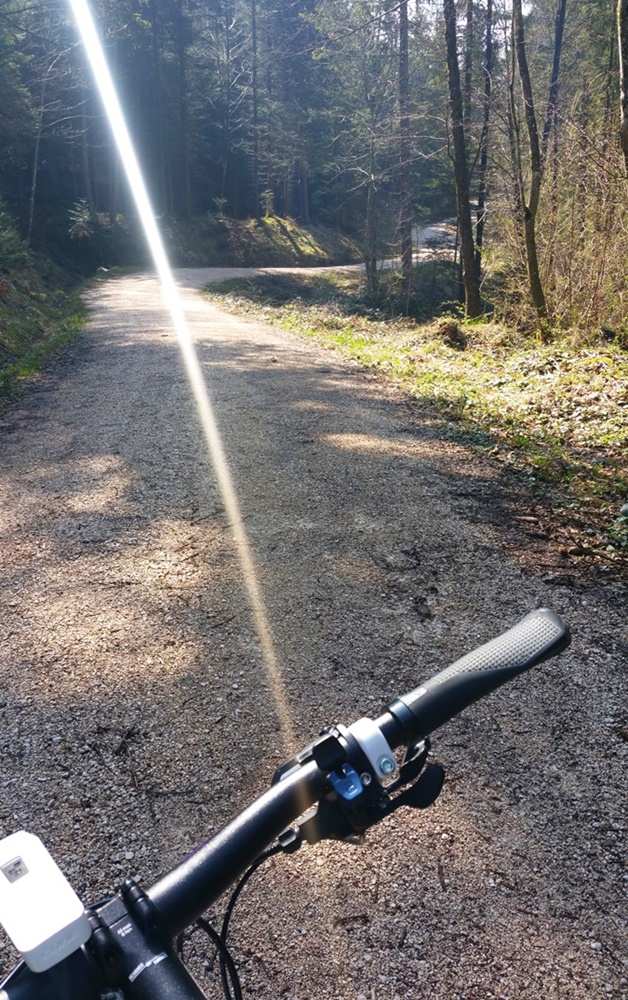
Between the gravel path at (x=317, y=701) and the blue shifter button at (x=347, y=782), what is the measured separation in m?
1.33

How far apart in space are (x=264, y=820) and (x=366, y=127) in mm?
31294

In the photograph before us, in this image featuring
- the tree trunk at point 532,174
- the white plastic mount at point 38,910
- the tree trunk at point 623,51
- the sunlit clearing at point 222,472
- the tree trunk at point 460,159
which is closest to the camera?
the white plastic mount at point 38,910

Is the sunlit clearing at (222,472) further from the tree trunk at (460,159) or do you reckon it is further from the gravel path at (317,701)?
the tree trunk at (460,159)

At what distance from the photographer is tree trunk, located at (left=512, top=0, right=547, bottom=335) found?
1091cm

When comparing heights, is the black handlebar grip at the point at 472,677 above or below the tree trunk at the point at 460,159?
below

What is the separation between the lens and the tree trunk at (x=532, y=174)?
10.9 m

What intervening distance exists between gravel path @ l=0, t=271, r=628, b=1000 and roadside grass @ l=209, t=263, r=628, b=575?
0.55 metres

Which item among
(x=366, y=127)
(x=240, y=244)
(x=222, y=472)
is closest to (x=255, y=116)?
(x=240, y=244)

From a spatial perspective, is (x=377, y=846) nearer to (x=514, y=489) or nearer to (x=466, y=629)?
(x=466, y=629)

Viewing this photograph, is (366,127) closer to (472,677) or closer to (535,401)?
(535,401)

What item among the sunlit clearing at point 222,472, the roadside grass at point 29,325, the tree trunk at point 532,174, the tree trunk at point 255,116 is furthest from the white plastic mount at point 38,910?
the tree trunk at point 255,116

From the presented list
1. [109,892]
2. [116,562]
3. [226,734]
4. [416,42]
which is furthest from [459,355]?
[416,42]

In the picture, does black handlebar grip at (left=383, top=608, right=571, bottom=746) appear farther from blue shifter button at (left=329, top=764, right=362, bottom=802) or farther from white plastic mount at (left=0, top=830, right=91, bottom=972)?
white plastic mount at (left=0, top=830, right=91, bottom=972)

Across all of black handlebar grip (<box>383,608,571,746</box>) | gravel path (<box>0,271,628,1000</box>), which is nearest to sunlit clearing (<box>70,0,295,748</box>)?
gravel path (<box>0,271,628,1000</box>)
